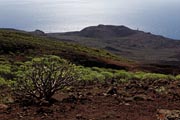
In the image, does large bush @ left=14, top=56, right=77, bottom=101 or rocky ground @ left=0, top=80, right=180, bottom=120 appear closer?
rocky ground @ left=0, top=80, right=180, bottom=120

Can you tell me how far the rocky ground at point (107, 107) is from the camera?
9.80 m

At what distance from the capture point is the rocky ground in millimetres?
9797

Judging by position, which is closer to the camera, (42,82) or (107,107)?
(107,107)

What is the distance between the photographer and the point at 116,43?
137625 millimetres

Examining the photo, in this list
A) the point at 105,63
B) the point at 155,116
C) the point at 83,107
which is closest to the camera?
the point at 155,116

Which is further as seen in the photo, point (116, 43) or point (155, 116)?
point (116, 43)

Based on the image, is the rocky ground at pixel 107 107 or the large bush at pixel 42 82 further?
the large bush at pixel 42 82

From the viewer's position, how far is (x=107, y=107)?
10.7 m

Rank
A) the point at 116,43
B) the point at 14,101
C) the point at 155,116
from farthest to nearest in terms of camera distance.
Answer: the point at 116,43, the point at 14,101, the point at 155,116

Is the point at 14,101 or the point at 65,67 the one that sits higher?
the point at 65,67

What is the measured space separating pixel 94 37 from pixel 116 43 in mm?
16504

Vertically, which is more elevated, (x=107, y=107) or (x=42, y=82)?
(x=42, y=82)

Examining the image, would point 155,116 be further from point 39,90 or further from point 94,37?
point 94,37

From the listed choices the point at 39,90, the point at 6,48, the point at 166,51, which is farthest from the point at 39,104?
the point at 166,51
